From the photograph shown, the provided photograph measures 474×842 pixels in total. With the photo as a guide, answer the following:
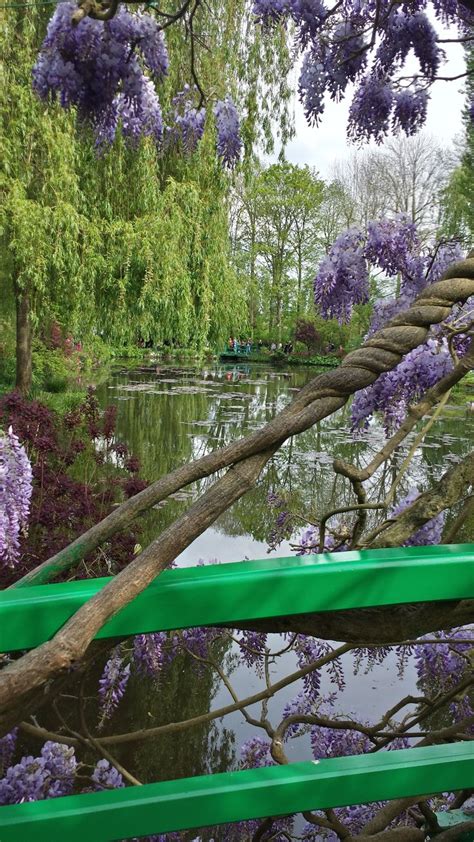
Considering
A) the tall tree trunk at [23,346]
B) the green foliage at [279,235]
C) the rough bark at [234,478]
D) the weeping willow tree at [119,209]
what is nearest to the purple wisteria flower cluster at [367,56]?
the rough bark at [234,478]

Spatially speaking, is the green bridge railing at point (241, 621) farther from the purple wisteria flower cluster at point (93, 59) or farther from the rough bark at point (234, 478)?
the purple wisteria flower cluster at point (93, 59)

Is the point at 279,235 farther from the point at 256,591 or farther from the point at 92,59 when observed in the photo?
the point at 256,591

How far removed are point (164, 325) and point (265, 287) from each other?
7361mm

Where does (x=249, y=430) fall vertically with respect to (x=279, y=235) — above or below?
below

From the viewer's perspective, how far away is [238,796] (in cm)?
49

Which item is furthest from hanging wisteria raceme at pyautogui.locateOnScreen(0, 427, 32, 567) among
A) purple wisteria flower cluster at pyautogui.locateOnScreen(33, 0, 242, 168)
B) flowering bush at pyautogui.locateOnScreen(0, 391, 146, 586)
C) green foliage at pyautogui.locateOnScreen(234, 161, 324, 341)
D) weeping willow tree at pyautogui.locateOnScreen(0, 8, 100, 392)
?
green foliage at pyautogui.locateOnScreen(234, 161, 324, 341)

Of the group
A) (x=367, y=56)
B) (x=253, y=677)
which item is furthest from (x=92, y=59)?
(x=253, y=677)

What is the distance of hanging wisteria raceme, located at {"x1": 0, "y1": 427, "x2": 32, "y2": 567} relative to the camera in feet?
6.63

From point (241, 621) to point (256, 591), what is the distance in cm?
4

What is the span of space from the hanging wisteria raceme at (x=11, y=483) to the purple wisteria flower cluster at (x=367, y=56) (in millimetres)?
1275

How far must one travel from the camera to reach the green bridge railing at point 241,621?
0.44 meters

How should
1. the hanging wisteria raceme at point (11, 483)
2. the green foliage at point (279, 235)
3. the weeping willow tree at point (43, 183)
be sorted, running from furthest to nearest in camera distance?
the green foliage at point (279, 235) < the weeping willow tree at point (43, 183) < the hanging wisteria raceme at point (11, 483)

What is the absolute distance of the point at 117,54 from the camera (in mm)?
1369

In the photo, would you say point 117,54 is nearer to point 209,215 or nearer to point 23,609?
point 23,609
